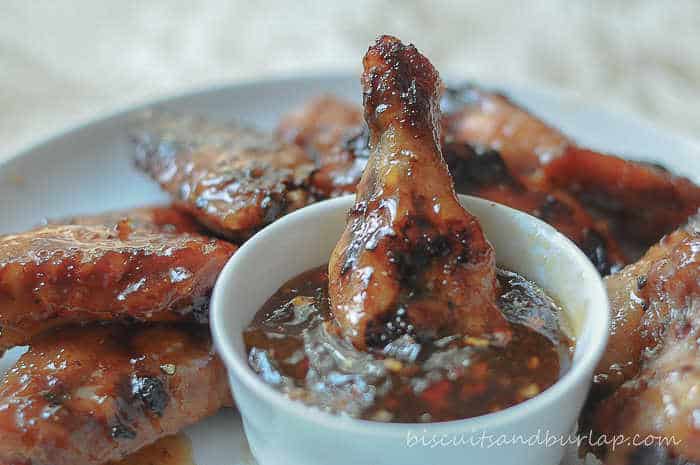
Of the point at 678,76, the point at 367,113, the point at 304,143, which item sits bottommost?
the point at 678,76

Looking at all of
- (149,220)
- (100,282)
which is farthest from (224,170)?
(100,282)

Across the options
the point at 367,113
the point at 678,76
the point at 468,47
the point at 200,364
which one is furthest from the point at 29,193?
the point at 678,76

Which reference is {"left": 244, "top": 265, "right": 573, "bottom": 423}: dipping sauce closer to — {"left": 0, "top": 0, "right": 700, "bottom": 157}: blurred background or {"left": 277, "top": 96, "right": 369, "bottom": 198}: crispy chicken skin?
{"left": 277, "top": 96, "right": 369, "bottom": 198}: crispy chicken skin

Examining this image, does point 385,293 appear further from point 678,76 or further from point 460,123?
point 678,76

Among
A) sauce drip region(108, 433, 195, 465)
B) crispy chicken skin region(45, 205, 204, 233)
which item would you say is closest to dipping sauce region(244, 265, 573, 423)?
sauce drip region(108, 433, 195, 465)

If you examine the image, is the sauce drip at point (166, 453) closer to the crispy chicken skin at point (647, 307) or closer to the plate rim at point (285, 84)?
the crispy chicken skin at point (647, 307)

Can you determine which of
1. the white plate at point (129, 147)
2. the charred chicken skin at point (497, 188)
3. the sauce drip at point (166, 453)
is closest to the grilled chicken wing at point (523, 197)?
the charred chicken skin at point (497, 188)

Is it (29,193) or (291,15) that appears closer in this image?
(29,193)
